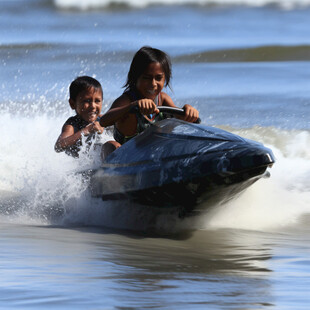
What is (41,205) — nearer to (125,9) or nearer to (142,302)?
(142,302)

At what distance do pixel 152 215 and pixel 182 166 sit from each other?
Result: 70 centimetres

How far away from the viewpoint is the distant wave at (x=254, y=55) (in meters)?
15.9

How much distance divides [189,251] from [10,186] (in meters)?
3.08

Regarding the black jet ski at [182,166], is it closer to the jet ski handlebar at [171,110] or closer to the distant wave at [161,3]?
the jet ski handlebar at [171,110]

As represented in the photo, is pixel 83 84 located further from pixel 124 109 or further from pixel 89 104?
pixel 124 109

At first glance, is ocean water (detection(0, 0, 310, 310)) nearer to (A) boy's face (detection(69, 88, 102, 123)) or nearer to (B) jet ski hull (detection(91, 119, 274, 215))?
(B) jet ski hull (detection(91, 119, 274, 215))

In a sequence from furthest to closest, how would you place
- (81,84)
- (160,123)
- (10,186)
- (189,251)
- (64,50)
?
(64,50) < (10,186) < (81,84) < (160,123) < (189,251)

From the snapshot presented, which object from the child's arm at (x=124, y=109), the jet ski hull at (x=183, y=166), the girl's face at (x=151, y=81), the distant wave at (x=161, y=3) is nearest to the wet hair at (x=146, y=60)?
the girl's face at (x=151, y=81)

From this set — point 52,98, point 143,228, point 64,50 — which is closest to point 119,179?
point 143,228

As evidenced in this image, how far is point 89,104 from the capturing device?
6770 mm

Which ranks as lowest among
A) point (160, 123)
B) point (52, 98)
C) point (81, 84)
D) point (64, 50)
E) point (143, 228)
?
point (143, 228)

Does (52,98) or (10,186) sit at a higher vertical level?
(52,98)

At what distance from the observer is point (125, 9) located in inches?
1053

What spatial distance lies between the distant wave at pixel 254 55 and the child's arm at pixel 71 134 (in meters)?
8.75
